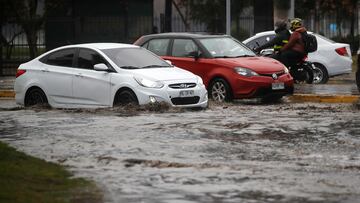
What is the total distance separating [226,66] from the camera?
19734mm

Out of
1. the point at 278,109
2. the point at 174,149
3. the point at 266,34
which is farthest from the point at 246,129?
the point at 266,34

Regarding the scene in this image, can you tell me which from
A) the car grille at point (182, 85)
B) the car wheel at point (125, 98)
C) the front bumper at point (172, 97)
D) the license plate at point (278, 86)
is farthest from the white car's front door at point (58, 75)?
the license plate at point (278, 86)

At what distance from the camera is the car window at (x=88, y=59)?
18234mm

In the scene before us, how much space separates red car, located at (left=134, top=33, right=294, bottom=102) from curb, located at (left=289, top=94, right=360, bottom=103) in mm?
722

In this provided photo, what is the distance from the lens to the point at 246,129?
14.8m

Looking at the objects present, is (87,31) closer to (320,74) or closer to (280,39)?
(320,74)

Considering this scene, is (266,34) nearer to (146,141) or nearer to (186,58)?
(186,58)

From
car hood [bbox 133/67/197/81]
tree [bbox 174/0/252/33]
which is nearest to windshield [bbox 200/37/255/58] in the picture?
car hood [bbox 133/67/197/81]

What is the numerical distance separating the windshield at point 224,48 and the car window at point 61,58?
3.31 m

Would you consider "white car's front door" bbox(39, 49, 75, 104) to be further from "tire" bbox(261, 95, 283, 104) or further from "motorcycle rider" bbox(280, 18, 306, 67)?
"motorcycle rider" bbox(280, 18, 306, 67)

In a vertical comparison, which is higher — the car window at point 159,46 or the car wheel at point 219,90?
the car window at point 159,46

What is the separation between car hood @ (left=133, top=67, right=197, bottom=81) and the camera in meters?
17.5

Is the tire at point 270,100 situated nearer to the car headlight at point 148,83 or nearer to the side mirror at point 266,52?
the side mirror at point 266,52

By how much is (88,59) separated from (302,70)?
7.09 m
